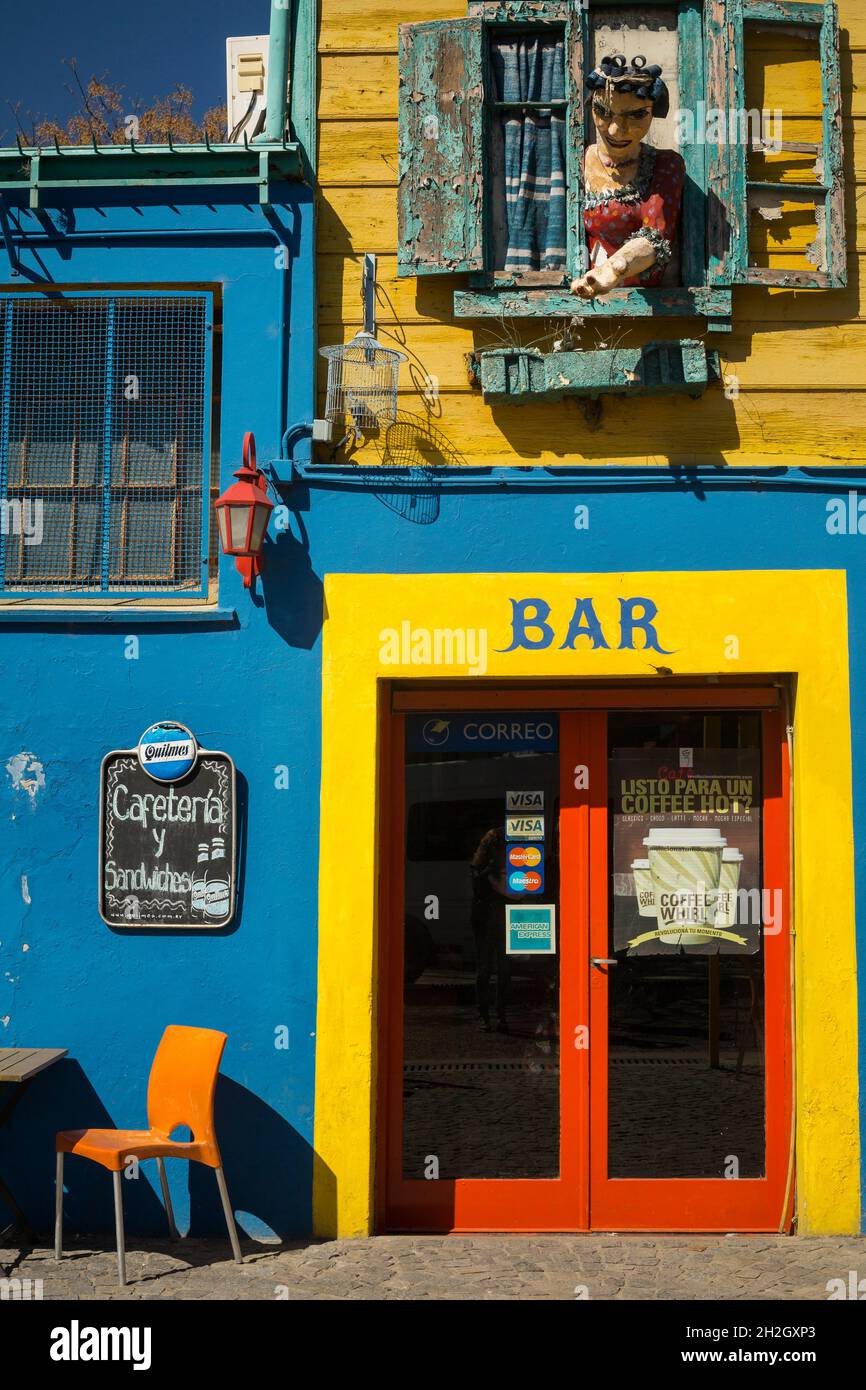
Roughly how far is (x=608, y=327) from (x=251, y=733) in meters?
2.73

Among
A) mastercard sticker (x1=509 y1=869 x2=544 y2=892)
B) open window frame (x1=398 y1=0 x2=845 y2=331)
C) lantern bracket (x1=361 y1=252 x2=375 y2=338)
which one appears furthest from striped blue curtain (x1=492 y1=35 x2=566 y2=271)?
mastercard sticker (x1=509 y1=869 x2=544 y2=892)

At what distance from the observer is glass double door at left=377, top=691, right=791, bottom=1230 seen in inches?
249

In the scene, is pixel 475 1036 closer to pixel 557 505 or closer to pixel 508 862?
pixel 508 862

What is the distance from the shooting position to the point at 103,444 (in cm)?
687

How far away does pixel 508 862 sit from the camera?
21.4 feet

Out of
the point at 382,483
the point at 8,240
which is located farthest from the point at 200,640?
the point at 8,240

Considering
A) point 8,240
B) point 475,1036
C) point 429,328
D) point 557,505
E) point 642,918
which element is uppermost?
point 8,240

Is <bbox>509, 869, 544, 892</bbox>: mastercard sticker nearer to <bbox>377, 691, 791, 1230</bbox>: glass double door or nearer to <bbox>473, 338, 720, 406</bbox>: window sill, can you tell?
<bbox>377, 691, 791, 1230</bbox>: glass double door

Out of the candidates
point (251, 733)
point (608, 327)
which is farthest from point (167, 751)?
Answer: point (608, 327)

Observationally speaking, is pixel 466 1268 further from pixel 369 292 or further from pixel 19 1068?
pixel 369 292

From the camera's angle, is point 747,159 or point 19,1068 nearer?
point 19,1068

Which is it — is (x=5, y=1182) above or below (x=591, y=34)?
below

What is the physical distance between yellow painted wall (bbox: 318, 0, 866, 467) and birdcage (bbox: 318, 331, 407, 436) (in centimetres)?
11

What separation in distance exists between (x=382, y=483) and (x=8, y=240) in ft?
7.77
